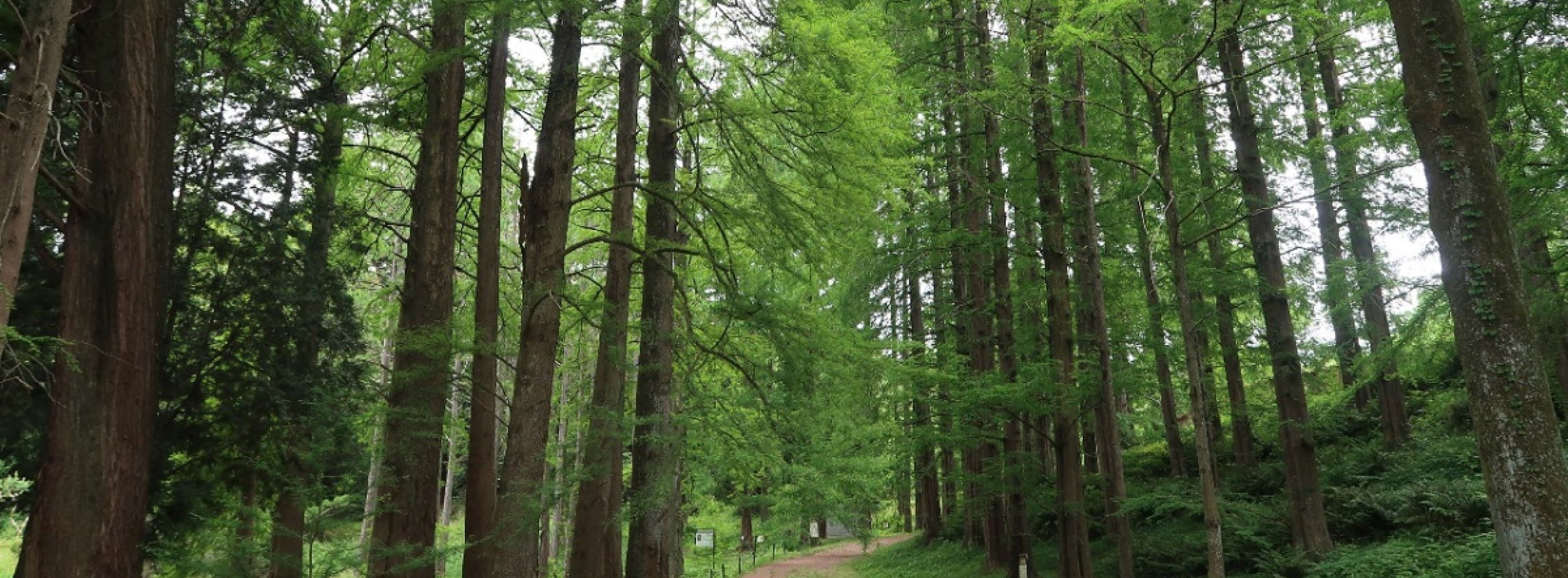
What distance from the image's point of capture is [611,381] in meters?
10.8

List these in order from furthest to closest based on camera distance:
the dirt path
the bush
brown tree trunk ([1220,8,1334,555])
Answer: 1. the dirt path
2. brown tree trunk ([1220,8,1334,555])
3. the bush

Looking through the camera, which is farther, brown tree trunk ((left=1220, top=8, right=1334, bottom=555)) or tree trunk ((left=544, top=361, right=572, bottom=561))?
tree trunk ((left=544, top=361, right=572, bottom=561))

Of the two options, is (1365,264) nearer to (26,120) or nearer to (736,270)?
(736,270)

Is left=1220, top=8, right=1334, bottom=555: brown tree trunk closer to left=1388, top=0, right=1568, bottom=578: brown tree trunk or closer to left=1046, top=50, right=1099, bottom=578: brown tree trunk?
left=1046, top=50, right=1099, bottom=578: brown tree trunk

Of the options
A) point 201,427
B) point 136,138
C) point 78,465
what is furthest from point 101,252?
point 201,427

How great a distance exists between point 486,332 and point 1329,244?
1602 centimetres

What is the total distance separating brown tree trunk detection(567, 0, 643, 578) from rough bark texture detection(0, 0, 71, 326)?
4.46 m

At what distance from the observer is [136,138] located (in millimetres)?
7832

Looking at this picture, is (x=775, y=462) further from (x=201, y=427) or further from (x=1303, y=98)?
(x=1303, y=98)

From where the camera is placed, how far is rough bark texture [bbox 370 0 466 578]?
8.96 meters

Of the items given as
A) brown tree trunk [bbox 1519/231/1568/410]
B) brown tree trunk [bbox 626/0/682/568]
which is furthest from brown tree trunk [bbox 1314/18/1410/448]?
brown tree trunk [bbox 626/0/682/568]

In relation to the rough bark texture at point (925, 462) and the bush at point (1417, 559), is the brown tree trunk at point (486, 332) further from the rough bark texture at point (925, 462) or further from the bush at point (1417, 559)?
the rough bark texture at point (925, 462)

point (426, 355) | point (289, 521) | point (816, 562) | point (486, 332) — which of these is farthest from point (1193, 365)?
point (816, 562)

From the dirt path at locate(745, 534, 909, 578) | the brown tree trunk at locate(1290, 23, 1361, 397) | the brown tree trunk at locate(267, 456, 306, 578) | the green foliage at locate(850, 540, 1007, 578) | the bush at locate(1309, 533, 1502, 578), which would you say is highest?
the brown tree trunk at locate(1290, 23, 1361, 397)
